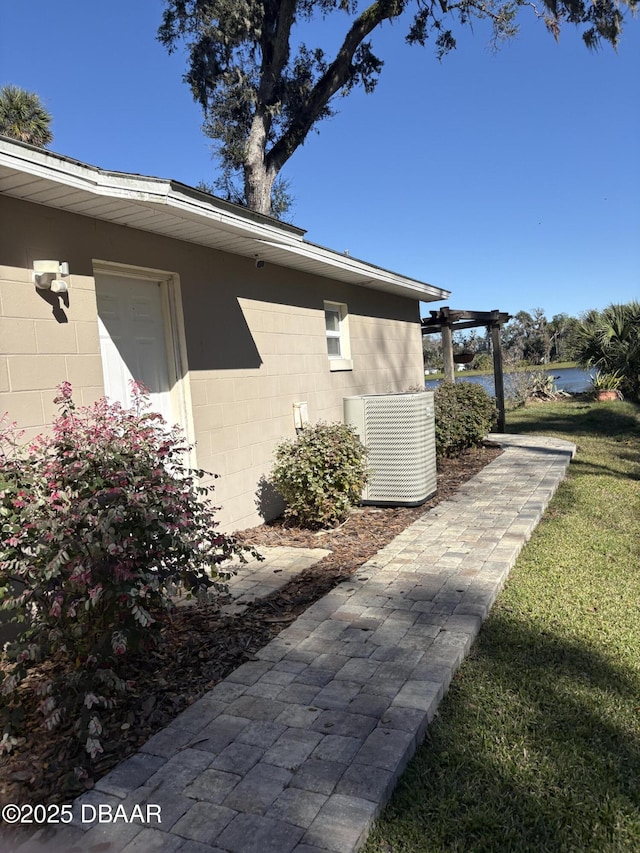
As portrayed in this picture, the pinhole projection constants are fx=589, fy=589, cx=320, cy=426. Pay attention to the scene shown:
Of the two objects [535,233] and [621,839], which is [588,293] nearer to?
[535,233]

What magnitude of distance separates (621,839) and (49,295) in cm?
416

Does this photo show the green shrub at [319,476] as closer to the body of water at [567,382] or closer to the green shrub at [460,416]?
the green shrub at [460,416]

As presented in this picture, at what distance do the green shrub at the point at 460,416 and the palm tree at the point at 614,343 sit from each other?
8060mm

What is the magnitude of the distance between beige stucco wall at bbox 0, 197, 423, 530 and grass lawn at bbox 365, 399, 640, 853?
9.75ft

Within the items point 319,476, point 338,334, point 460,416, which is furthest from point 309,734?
point 460,416

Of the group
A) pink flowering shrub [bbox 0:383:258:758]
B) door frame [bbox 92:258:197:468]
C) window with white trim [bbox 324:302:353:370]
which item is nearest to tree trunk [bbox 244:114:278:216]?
window with white trim [bbox 324:302:353:370]

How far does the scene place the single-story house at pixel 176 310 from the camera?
3793mm

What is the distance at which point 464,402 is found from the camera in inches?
401

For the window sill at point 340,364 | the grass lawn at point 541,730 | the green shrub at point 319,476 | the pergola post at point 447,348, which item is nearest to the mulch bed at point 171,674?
the green shrub at point 319,476

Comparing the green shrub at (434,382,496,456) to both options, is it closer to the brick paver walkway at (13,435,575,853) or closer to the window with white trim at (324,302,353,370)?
the window with white trim at (324,302,353,370)

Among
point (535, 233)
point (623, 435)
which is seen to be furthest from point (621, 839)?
point (535, 233)

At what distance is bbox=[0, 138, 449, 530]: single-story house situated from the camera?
12.4ft

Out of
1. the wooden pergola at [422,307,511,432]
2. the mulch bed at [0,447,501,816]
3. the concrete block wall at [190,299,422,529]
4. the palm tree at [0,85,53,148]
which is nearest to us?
the mulch bed at [0,447,501,816]

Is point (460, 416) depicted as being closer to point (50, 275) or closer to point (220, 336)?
point (220, 336)
